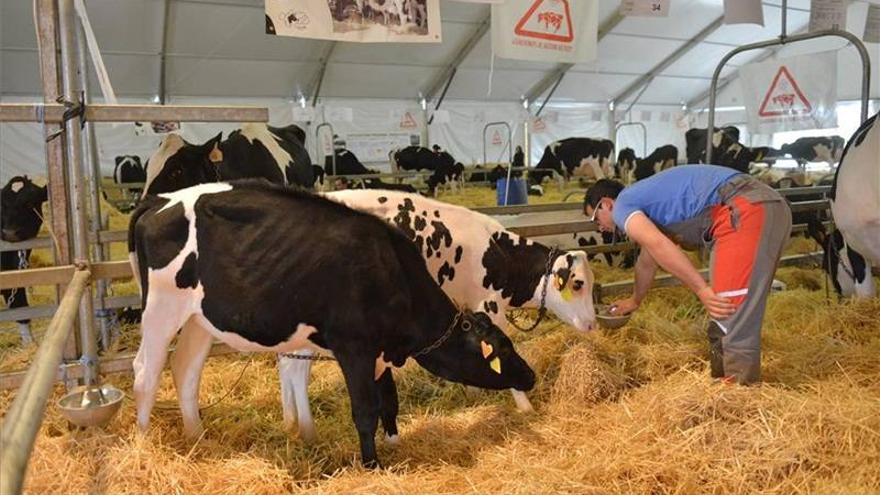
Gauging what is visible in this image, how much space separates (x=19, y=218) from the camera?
264 inches

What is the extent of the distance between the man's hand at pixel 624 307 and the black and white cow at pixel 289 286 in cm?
137

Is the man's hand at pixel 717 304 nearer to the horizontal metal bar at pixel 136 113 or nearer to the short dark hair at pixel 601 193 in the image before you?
the short dark hair at pixel 601 193

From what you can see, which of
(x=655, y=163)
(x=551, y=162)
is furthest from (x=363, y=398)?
(x=551, y=162)

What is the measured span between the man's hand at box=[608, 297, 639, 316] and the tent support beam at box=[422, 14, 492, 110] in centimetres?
1482

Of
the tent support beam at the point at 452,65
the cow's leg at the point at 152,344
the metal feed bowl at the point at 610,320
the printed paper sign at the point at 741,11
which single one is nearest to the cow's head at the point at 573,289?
the metal feed bowl at the point at 610,320

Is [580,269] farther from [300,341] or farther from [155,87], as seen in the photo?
[155,87]

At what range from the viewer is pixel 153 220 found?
11.4 ft

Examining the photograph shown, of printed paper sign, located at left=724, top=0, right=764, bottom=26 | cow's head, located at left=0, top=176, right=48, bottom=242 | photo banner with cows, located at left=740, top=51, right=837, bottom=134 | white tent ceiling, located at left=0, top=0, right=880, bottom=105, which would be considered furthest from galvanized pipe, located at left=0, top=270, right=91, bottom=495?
white tent ceiling, located at left=0, top=0, right=880, bottom=105

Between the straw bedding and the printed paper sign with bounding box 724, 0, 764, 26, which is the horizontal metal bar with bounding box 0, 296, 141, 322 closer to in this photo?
the straw bedding

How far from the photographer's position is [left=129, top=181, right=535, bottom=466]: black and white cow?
132 inches

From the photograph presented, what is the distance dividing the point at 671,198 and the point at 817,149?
2096 cm

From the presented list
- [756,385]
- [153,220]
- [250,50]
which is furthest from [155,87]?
[756,385]

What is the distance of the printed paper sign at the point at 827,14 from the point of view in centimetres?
625

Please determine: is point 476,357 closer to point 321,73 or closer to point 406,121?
point 321,73
